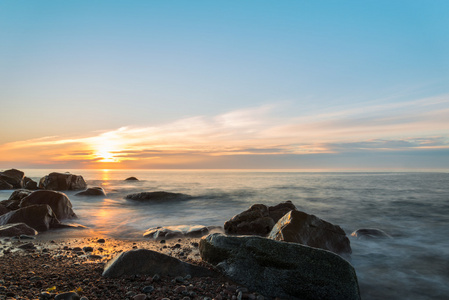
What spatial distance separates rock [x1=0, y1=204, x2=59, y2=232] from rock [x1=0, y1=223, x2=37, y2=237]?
1.70 ft

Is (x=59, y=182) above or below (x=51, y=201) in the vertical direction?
below

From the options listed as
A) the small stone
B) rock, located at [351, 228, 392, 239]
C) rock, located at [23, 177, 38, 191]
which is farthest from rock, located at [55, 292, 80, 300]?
rock, located at [23, 177, 38, 191]

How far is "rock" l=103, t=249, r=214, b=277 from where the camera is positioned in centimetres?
491

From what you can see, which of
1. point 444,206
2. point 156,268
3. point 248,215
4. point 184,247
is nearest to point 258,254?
point 156,268

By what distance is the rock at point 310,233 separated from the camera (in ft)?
22.7

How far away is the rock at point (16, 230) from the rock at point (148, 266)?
4874 millimetres

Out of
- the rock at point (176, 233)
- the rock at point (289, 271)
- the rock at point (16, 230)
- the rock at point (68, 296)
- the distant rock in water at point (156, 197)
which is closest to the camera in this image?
the rock at point (68, 296)

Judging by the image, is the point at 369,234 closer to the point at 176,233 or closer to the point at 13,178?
the point at 176,233

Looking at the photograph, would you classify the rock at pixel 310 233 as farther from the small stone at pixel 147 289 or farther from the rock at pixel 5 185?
the rock at pixel 5 185

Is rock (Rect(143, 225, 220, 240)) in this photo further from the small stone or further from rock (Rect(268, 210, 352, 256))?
the small stone

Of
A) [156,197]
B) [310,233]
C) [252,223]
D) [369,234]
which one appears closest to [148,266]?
[310,233]

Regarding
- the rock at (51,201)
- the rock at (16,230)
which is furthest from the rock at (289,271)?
the rock at (51,201)

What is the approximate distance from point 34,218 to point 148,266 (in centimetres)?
647

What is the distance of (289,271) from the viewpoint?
4766mm
